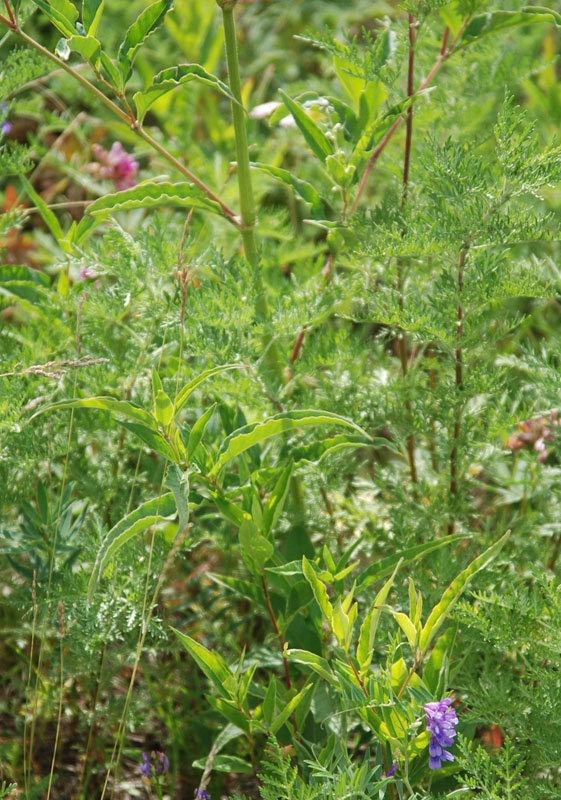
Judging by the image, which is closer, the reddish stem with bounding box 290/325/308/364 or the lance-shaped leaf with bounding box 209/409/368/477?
the lance-shaped leaf with bounding box 209/409/368/477

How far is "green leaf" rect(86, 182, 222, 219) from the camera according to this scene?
4.22 ft

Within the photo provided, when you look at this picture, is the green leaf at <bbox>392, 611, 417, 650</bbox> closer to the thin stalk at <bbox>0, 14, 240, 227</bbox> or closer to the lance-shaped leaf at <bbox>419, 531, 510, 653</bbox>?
the lance-shaped leaf at <bbox>419, 531, 510, 653</bbox>

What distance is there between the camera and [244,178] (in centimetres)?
133

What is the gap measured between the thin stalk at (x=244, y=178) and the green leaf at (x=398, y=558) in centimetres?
36

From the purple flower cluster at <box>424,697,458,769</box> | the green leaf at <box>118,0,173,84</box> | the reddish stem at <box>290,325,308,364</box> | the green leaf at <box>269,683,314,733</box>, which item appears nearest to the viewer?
the purple flower cluster at <box>424,697,458,769</box>

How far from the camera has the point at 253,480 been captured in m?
1.28

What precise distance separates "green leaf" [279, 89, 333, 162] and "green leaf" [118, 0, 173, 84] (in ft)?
0.68

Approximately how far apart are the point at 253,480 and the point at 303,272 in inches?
20.5

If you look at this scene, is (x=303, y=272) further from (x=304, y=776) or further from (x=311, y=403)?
(x=304, y=776)

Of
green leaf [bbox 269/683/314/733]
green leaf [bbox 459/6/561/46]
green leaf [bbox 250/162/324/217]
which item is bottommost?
green leaf [bbox 269/683/314/733]

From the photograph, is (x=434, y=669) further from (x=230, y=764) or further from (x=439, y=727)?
(x=230, y=764)

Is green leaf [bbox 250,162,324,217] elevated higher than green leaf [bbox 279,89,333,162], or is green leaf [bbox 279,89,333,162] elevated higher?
green leaf [bbox 279,89,333,162]

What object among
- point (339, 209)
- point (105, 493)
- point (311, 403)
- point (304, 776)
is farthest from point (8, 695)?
point (339, 209)

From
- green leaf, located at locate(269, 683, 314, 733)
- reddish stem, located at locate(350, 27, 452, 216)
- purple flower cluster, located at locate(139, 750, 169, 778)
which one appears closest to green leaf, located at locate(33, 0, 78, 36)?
reddish stem, located at locate(350, 27, 452, 216)
